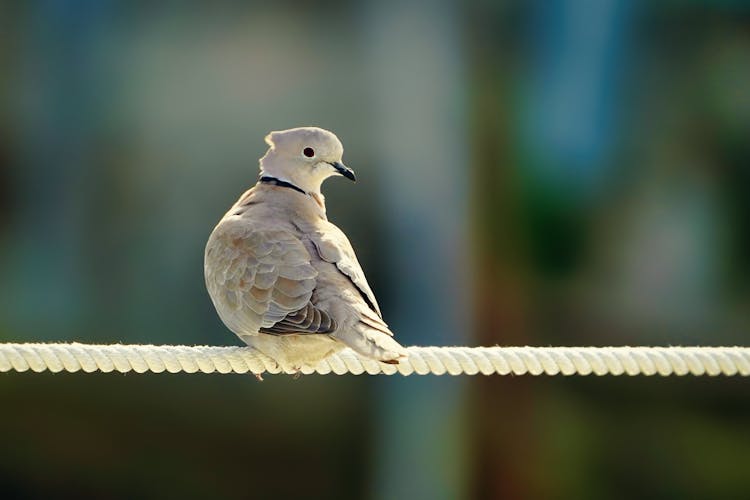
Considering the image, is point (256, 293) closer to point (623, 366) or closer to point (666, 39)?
point (623, 366)

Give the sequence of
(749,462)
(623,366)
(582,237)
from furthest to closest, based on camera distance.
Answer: (582,237)
(749,462)
(623,366)

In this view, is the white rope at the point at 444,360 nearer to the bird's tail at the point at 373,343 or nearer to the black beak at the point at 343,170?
the bird's tail at the point at 373,343

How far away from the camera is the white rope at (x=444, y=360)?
1904 millimetres

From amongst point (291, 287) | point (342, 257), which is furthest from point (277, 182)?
point (291, 287)

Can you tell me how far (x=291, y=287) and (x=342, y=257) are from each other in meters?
0.18

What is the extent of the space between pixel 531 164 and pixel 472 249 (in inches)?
21.0

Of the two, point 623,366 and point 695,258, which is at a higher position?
point 623,366

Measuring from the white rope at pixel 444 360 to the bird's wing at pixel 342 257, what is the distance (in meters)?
0.16

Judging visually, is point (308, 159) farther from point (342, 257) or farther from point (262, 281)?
point (262, 281)

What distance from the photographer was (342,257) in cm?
217

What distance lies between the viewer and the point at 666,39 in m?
5.36

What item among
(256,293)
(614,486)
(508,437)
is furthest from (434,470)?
(256,293)

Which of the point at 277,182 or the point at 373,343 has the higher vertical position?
the point at 277,182

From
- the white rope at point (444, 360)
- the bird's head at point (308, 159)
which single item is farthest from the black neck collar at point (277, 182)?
the white rope at point (444, 360)
